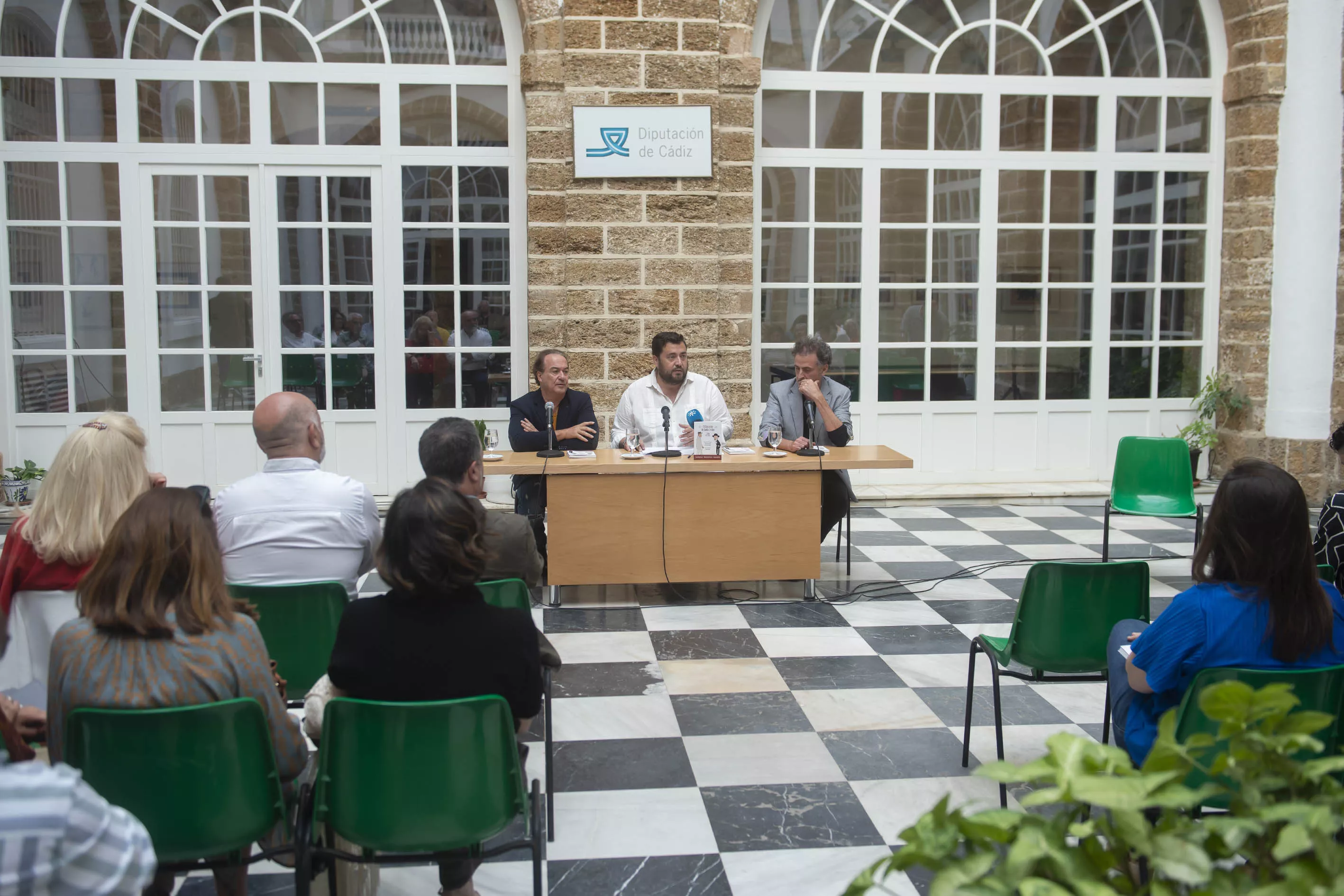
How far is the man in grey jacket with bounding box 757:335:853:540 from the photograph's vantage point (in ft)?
19.4

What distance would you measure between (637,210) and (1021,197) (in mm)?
2828

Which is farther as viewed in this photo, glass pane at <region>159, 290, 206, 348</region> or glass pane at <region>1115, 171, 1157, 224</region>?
glass pane at <region>1115, 171, 1157, 224</region>

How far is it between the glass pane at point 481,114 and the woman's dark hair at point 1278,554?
19.9ft

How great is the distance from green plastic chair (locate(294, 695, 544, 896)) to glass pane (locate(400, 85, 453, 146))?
20.0 feet

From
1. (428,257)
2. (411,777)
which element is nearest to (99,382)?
(428,257)

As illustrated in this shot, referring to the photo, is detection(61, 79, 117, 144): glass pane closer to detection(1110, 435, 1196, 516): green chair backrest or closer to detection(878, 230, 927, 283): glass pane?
detection(878, 230, 927, 283): glass pane

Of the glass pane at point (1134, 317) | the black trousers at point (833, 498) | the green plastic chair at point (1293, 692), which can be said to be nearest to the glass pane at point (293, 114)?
the black trousers at point (833, 498)

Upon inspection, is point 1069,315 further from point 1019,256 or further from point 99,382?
point 99,382

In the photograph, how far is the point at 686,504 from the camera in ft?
17.8

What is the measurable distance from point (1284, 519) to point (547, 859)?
73.0 inches

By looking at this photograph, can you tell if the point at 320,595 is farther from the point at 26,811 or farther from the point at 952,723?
the point at 952,723

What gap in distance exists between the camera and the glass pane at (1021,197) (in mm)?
8398

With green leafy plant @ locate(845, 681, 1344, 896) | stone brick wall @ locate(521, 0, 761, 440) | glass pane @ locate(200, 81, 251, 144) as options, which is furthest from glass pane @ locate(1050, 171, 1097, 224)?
green leafy plant @ locate(845, 681, 1344, 896)

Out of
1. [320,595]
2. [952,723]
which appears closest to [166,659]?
[320,595]
